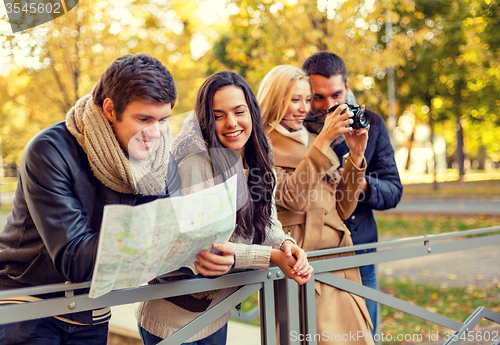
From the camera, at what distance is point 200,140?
1.61m

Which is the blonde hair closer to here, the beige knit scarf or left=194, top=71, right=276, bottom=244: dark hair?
left=194, top=71, right=276, bottom=244: dark hair

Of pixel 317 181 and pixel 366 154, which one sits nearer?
pixel 317 181

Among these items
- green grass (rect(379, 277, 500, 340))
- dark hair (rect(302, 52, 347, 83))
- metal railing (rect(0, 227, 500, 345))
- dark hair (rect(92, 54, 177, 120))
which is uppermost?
dark hair (rect(302, 52, 347, 83))

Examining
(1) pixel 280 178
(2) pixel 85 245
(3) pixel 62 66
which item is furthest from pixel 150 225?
(3) pixel 62 66

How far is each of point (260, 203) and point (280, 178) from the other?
13.5 inches

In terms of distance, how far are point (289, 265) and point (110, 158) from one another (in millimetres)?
815

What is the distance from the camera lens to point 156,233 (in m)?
1.19

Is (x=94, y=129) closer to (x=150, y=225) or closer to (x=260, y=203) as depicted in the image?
(x=150, y=225)

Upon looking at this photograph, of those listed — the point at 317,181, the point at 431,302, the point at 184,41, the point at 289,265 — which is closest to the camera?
the point at 289,265

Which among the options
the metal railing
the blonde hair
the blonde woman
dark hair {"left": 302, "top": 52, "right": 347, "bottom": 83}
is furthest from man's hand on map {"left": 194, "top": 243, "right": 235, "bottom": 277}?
dark hair {"left": 302, "top": 52, "right": 347, "bottom": 83}

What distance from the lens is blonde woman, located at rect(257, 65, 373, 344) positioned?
2.04m

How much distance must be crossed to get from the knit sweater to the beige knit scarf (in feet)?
0.39

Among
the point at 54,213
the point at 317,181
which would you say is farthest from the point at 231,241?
the point at 54,213

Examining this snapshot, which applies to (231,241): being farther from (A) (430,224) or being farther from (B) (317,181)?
(A) (430,224)
